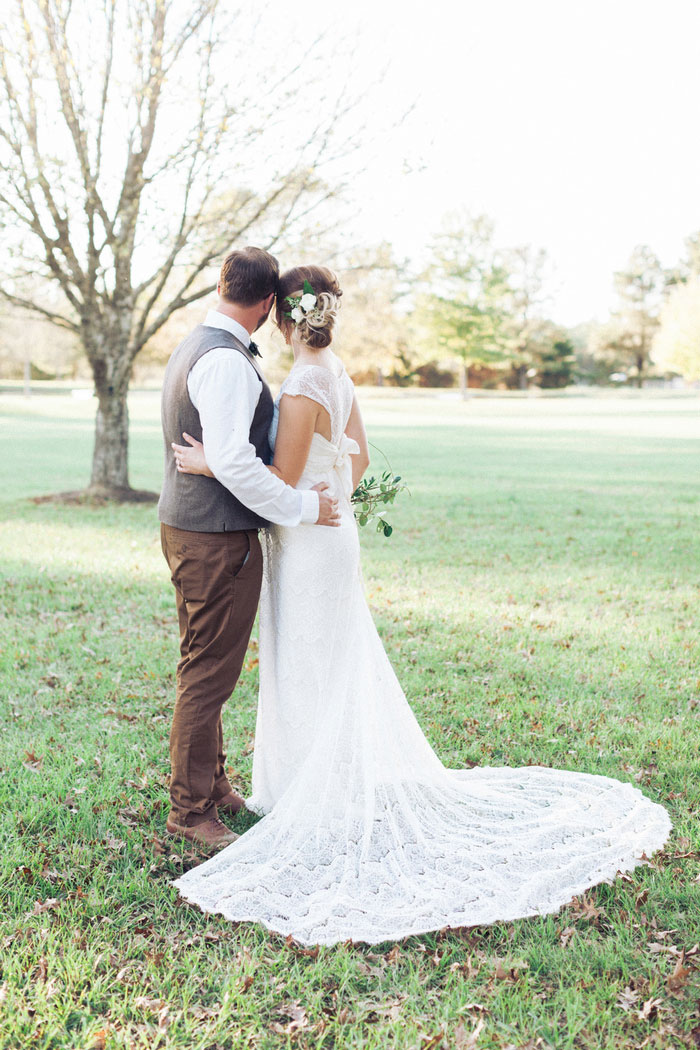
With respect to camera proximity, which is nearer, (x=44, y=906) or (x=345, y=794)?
(x=44, y=906)

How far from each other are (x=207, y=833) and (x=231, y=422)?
182 cm

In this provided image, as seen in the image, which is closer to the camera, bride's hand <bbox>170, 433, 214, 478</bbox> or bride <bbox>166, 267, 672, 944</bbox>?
bride <bbox>166, 267, 672, 944</bbox>

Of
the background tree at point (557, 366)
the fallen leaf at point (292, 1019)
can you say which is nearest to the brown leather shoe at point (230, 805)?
the fallen leaf at point (292, 1019)

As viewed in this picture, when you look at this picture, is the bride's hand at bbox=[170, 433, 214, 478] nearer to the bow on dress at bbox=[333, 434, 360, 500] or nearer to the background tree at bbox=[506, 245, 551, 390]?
the bow on dress at bbox=[333, 434, 360, 500]

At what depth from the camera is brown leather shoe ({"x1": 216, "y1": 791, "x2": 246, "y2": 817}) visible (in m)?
4.25

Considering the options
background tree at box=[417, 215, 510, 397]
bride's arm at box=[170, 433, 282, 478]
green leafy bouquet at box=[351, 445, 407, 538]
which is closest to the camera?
bride's arm at box=[170, 433, 282, 478]

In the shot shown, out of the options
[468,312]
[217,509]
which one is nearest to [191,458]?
[217,509]

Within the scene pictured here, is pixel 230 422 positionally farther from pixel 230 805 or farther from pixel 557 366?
pixel 557 366

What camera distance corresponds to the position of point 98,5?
1132 centimetres

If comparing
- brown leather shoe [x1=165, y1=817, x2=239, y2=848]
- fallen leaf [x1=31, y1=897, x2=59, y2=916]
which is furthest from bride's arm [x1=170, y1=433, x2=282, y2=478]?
fallen leaf [x1=31, y1=897, x2=59, y2=916]

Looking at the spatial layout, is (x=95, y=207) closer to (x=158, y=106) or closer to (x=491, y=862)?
(x=158, y=106)

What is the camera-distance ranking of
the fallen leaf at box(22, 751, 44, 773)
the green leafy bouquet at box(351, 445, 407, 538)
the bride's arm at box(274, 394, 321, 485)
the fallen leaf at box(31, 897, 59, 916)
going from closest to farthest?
the fallen leaf at box(31, 897, 59, 916)
the bride's arm at box(274, 394, 321, 485)
the green leafy bouquet at box(351, 445, 407, 538)
the fallen leaf at box(22, 751, 44, 773)

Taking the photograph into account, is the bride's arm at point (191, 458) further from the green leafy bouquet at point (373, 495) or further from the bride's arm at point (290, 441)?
the green leafy bouquet at point (373, 495)

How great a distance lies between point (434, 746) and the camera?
506cm
